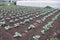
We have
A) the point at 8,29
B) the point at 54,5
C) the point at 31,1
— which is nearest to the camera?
the point at 8,29

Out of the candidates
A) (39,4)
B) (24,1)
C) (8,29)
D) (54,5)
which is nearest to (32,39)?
(8,29)

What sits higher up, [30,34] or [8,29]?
[8,29]

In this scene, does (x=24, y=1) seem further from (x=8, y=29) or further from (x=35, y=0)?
(x=8, y=29)

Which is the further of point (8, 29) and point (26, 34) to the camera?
point (8, 29)

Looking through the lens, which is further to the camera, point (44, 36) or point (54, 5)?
point (54, 5)

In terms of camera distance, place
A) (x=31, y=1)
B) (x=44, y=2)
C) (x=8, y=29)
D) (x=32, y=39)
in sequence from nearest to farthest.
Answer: (x=32, y=39) → (x=8, y=29) → (x=44, y=2) → (x=31, y=1)

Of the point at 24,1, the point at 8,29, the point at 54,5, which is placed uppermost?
the point at 24,1

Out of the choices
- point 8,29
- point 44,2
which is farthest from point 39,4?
point 8,29

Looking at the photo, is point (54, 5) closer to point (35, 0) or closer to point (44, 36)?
point (35, 0)

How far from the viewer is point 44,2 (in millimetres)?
19938

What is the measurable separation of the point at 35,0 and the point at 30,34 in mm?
17074

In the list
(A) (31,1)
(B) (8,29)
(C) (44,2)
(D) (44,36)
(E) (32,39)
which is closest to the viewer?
(E) (32,39)

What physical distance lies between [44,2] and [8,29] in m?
15.6

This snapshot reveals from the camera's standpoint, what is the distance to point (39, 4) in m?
20.6
